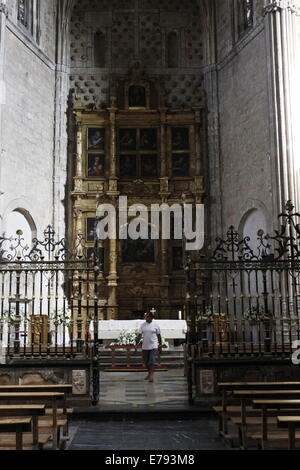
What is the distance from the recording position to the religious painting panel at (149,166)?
66.1ft

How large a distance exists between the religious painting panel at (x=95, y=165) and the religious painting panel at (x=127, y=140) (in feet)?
2.55

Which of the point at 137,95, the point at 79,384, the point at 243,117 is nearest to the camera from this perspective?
the point at 79,384

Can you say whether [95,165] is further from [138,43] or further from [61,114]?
[138,43]

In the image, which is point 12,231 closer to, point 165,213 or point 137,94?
point 165,213

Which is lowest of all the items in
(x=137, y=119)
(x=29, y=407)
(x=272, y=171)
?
(x=29, y=407)

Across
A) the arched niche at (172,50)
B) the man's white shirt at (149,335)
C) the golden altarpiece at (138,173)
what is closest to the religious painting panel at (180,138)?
the golden altarpiece at (138,173)

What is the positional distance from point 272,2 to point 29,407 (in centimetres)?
1377

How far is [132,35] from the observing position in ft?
69.2

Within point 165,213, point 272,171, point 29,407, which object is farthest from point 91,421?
point 165,213

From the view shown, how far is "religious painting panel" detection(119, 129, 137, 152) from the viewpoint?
66.5 ft

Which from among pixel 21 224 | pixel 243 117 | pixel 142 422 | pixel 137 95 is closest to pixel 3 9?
pixel 137 95

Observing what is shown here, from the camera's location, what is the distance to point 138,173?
20078mm

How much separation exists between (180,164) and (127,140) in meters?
1.99

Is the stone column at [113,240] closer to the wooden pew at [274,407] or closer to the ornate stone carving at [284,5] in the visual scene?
the ornate stone carving at [284,5]
